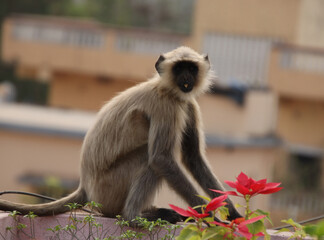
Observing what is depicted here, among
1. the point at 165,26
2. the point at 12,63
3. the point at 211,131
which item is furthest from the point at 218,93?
the point at 165,26

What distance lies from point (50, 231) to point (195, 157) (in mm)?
1246

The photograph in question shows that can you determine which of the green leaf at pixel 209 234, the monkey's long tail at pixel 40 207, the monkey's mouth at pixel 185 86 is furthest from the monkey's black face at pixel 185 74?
the green leaf at pixel 209 234

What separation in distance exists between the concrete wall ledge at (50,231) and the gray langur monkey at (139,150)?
0.21 metres

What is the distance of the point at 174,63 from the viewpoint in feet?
16.5

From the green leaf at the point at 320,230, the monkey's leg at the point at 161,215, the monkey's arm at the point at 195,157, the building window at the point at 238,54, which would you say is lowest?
the building window at the point at 238,54

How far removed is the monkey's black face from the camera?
497 centimetres

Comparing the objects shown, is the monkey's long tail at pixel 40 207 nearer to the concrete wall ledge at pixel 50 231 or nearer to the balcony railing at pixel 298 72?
the concrete wall ledge at pixel 50 231

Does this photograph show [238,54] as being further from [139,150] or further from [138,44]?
[139,150]

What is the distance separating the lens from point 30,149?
1270 cm

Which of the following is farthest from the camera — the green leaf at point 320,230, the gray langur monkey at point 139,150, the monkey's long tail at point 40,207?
the gray langur monkey at point 139,150

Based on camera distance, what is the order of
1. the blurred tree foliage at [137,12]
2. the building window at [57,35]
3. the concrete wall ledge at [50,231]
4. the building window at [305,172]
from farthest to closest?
the blurred tree foliage at [137,12], the building window at [57,35], the building window at [305,172], the concrete wall ledge at [50,231]

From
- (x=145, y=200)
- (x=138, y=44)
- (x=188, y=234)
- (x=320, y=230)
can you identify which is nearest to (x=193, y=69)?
(x=145, y=200)

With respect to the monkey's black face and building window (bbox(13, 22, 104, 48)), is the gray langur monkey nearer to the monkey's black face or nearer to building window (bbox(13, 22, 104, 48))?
the monkey's black face

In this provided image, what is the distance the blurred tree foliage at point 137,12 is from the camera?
1388 inches
